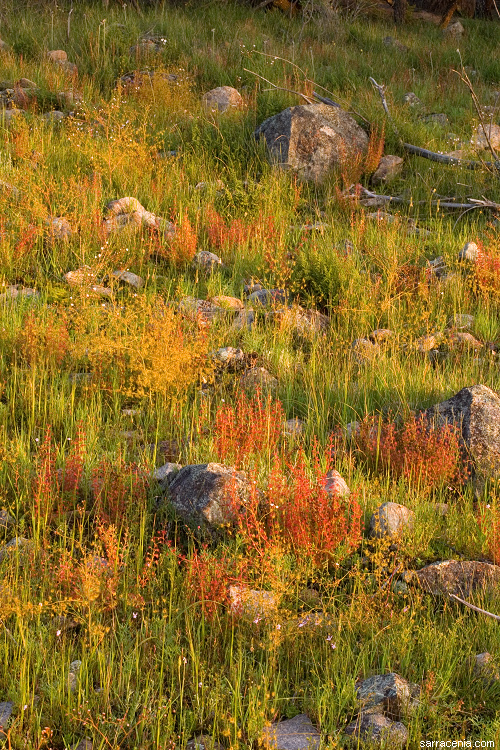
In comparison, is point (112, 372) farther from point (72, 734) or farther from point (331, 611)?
point (72, 734)

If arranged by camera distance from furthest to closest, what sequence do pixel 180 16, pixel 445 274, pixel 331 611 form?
pixel 180 16, pixel 445 274, pixel 331 611

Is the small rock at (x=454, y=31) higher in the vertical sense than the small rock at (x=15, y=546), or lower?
higher

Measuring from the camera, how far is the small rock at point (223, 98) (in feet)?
31.5

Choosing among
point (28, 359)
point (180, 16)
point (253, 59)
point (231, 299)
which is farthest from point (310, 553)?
point (180, 16)

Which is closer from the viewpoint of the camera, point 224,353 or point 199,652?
point 199,652

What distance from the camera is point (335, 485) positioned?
3605 millimetres

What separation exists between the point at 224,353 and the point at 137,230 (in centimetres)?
211

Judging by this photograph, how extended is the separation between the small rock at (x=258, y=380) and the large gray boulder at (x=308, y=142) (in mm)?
3810

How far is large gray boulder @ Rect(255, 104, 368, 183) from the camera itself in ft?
26.7

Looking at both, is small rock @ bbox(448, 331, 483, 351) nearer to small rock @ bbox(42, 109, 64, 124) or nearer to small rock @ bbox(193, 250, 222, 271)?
small rock @ bbox(193, 250, 222, 271)

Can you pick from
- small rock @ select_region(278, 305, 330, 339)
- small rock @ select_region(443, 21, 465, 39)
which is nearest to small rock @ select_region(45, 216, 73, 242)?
small rock @ select_region(278, 305, 330, 339)

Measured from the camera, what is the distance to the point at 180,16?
13766mm

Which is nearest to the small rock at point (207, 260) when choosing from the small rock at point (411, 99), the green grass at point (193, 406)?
the green grass at point (193, 406)

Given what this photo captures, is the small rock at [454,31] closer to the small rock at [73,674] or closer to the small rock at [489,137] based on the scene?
the small rock at [489,137]
